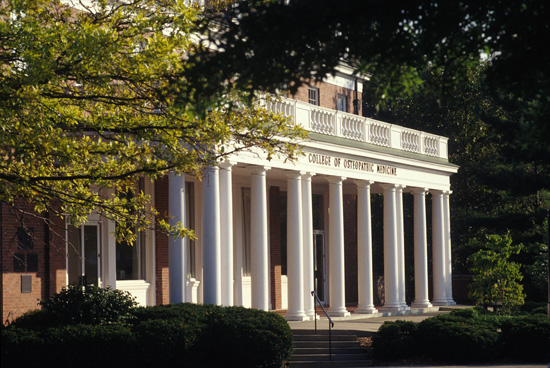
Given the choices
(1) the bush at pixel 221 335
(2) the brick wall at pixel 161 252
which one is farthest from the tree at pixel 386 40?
(2) the brick wall at pixel 161 252

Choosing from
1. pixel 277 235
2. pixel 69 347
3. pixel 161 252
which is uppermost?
pixel 277 235

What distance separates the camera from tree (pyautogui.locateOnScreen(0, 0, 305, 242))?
15.7 m

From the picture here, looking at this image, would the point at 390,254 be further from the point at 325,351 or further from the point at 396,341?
the point at 325,351

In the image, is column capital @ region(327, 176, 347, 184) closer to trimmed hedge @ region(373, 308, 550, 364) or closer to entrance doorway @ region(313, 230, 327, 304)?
entrance doorway @ region(313, 230, 327, 304)

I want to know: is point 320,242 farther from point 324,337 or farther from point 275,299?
point 324,337

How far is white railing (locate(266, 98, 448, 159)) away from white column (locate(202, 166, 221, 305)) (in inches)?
114

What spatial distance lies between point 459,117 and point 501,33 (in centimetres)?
4149

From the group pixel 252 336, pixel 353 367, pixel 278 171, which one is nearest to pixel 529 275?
pixel 278 171

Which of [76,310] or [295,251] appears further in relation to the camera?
[295,251]

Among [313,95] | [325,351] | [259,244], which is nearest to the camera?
[325,351]

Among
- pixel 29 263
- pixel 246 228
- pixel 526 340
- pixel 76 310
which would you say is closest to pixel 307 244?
pixel 246 228

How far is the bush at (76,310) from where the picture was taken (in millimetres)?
19781

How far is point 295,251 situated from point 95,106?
1119 cm

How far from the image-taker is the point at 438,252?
37281 millimetres
